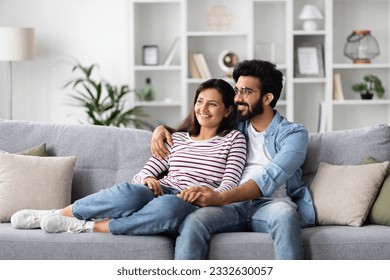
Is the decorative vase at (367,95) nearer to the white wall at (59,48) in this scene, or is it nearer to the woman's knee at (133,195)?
the white wall at (59,48)

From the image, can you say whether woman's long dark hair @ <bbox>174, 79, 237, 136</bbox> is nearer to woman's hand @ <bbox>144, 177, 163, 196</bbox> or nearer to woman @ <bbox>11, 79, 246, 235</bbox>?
woman @ <bbox>11, 79, 246, 235</bbox>

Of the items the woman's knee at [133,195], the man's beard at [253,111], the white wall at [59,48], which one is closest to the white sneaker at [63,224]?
the woman's knee at [133,195]

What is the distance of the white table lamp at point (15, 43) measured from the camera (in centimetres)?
616

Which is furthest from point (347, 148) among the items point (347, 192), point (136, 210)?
point (136, 210)

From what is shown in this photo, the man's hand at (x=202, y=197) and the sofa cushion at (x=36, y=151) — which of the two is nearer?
the man's hand at (x=202, y=197)

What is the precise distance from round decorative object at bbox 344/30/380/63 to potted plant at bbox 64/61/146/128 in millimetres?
1883

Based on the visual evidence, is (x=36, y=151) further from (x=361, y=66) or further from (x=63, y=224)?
(x=361, y=66)

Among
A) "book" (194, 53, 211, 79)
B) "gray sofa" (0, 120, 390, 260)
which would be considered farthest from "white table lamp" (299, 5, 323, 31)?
"gray sofa" (0, 120, 390, 260)

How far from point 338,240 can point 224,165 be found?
626mm

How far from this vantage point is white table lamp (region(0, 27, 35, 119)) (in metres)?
6.16

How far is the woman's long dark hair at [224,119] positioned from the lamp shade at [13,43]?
2973 mm

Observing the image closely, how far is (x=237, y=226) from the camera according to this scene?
10.7ft
